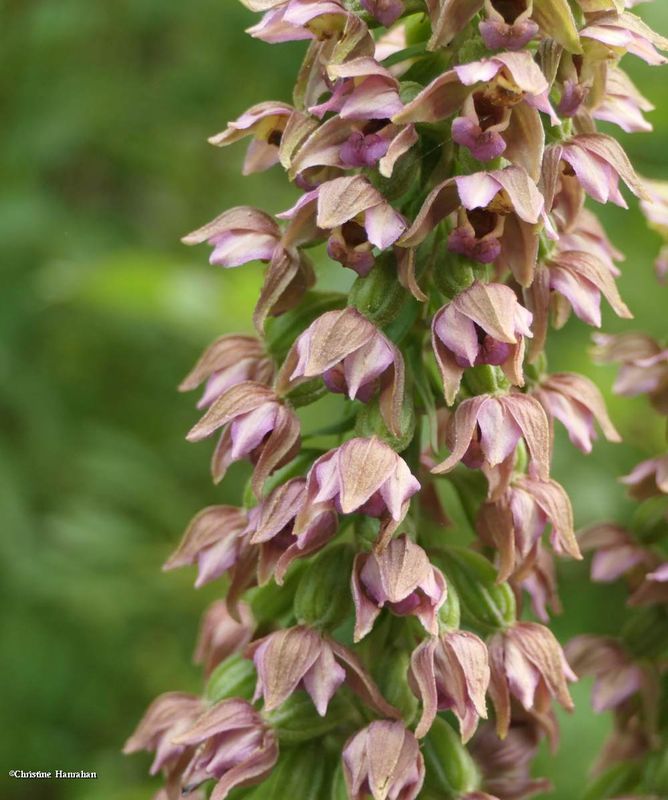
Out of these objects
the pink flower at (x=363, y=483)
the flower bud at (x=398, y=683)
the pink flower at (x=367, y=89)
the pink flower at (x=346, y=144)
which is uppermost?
the pink flower at (x=367, y=89)

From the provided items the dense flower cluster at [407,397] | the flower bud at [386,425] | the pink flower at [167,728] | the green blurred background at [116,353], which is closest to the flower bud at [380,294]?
the dense flower cluster at [407,397]

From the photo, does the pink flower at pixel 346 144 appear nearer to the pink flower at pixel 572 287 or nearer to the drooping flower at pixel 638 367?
the pink flower at pixel 572 287

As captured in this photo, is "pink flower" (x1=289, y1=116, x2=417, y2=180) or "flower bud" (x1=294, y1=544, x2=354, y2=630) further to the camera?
"flower bud" (x1=294, y1=544, x2=354, y2=630)

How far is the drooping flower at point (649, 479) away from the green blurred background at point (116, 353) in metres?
1.36

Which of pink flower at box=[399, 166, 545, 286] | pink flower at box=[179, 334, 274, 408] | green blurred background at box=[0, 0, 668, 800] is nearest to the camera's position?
pink flower at box=[399, 166, 545, 286]

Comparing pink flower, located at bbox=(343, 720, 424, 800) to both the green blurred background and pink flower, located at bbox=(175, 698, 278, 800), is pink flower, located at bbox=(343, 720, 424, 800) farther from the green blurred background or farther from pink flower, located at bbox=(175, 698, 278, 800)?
the green blurred background

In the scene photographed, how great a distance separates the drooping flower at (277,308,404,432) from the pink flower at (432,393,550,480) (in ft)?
0.31

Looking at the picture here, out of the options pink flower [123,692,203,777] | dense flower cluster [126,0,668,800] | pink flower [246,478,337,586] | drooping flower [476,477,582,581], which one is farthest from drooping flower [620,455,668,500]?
pink flower [123,692,203,777]

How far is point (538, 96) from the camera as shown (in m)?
1.86

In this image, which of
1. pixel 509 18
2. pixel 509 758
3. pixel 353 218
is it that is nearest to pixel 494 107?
pixel 509 18

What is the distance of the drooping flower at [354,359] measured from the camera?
6.26 ft

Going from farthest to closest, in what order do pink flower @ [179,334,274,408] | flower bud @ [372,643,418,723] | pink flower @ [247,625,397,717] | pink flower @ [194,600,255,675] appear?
pink flower @ [194,600,255,675] < pink flower @ [179,334,274,408] < flower bud @ [372,643,418,723] < pink flower @ [247,625,397,717]

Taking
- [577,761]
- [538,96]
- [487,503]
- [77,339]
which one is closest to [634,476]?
[487,503]

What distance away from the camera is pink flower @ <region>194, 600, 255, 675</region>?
7.39 feet
